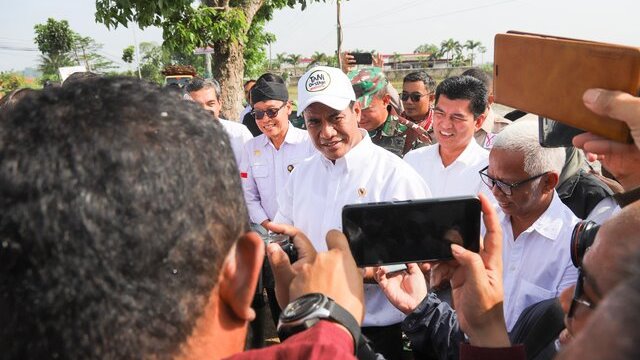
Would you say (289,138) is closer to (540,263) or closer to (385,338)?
(385,338)

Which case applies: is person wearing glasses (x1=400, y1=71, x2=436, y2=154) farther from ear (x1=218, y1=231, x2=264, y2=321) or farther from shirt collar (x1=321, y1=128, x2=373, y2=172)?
ear (x1=218, y1=231, x2=264, y2=321)

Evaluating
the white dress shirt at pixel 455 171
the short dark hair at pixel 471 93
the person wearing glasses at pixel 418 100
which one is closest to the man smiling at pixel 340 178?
the white dress shirt at pixel 455 171

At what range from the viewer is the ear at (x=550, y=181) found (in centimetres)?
220

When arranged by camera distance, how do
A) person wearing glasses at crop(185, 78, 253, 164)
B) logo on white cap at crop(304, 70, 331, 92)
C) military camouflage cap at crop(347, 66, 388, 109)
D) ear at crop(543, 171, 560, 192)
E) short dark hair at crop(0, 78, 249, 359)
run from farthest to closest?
person wearing glasses at crop(185, 78, 253, 164) → military camouflage cap at crop(347, 66, 388, 109) → logo on white cap at crop(304, 70, 331, 92) → ear at crop(543, 171, 560, 192) → short dark hair at crop(0, 78, 249, 359)

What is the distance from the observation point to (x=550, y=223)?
84.3 inches

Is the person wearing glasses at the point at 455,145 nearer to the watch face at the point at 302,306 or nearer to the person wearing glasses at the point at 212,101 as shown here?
the person wearing glasses at the point at 212,101

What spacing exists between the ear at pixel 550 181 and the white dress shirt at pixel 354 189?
0.53m

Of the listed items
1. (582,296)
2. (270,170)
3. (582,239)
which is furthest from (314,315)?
(270,170)

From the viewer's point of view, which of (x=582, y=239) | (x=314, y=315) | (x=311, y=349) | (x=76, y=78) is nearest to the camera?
(x=311, y=349)

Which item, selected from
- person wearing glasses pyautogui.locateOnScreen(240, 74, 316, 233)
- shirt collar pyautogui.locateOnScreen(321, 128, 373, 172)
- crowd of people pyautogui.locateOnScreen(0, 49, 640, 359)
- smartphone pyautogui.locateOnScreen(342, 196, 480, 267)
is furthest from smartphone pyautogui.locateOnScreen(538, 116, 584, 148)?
person wearing glasses pyautogui.locateOnScreen(240, 74, 316, 233)

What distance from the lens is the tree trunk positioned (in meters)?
9.61

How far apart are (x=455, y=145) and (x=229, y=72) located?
7.28 meters

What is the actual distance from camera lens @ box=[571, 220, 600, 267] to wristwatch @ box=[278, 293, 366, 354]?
36.2 inches

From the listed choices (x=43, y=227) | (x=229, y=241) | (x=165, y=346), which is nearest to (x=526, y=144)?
(x=229, y=241)
